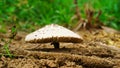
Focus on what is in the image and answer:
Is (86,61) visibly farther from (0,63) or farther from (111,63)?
(0,63)

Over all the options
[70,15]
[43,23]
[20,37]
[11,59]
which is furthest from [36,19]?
[11,59]

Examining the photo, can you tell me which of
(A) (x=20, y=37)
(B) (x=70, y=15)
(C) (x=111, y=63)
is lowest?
(C) (x=111, y=63)

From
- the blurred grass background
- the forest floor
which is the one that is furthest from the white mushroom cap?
the blurred grass background

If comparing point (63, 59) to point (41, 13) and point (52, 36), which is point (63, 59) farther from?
point (41, 13)

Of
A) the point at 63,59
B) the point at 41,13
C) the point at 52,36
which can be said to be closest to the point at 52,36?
the point at 52,36

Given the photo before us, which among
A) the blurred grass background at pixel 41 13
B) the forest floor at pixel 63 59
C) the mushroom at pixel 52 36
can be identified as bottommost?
the forest floor at pixel 63 59

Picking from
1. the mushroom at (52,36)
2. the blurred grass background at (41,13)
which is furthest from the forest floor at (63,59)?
the blurred grass background at (41,13)

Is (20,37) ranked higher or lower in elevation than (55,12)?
lower

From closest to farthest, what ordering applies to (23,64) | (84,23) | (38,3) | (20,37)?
(23,64)
(20,37)
(84,23)
(38,3)

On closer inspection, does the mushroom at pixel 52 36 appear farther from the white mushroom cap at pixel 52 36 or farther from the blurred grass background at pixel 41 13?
the blurred grass background at pixel 41 13
